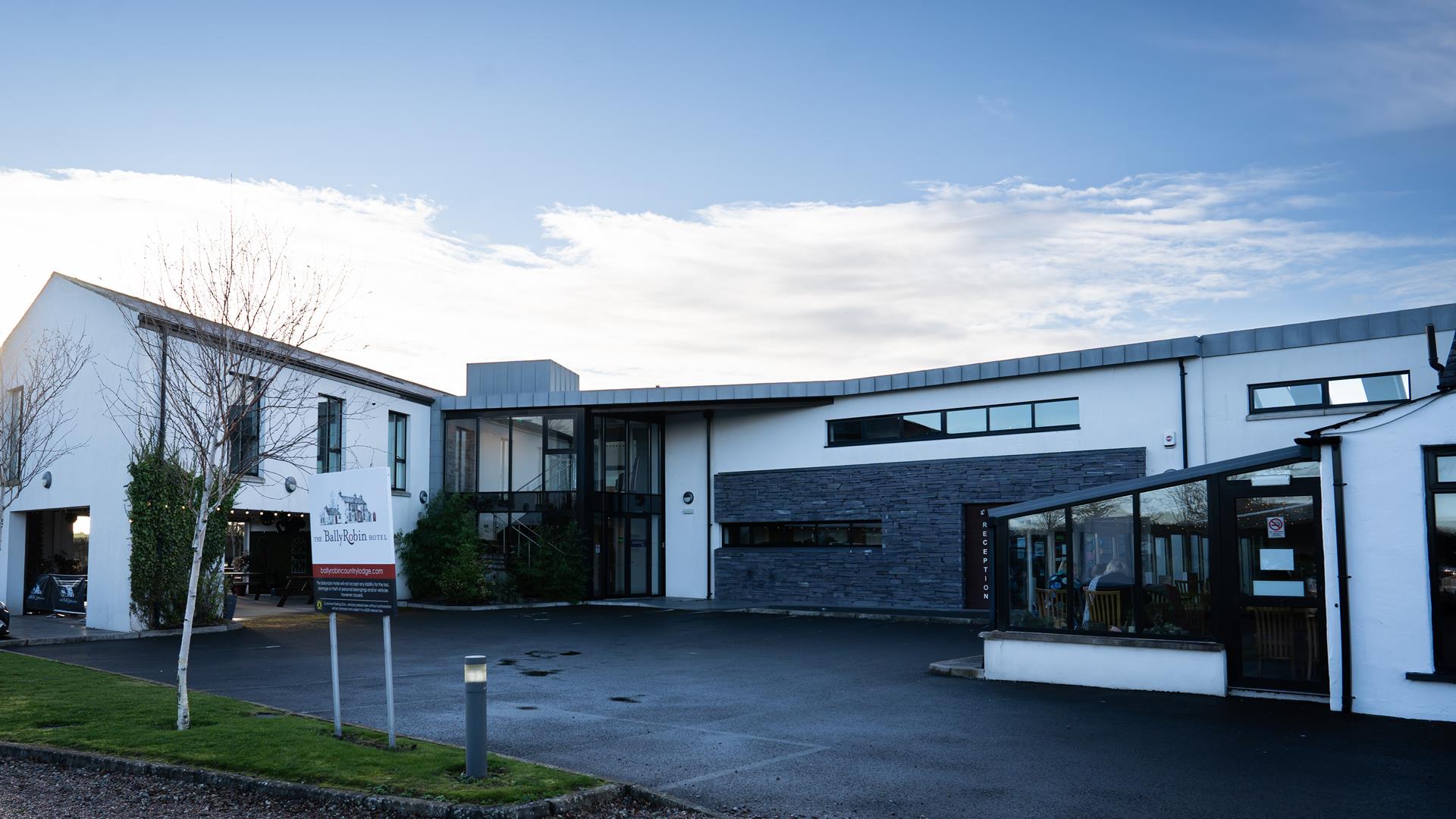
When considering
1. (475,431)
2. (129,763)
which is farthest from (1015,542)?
(475,431)

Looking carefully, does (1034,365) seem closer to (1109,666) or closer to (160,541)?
(1109,666)

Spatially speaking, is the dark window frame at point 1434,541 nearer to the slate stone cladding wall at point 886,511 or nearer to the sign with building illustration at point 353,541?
A: the sign with building illustration at point 353,541

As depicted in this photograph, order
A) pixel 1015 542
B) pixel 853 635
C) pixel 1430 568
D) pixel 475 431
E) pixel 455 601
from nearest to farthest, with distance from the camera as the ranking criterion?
pixel 1430 568 < pixel 1015 542 < pixel 853 635 < pixel 455 601 < pixel 475 431

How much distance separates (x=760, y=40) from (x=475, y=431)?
17.9 metres

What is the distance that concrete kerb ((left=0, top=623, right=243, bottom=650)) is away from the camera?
16938 mm

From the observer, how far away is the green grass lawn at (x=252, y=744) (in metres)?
7.10

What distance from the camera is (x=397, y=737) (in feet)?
29.2

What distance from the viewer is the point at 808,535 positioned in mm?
26766

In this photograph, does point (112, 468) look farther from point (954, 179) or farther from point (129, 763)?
point (954, 179)

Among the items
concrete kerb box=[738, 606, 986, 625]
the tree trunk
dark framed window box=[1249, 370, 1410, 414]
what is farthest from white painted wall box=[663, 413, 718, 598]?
the tree trunk

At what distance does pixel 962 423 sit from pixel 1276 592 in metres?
12.9

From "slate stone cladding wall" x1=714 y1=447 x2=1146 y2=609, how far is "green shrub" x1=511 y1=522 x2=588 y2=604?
3.64 metres

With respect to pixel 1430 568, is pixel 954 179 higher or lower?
higher

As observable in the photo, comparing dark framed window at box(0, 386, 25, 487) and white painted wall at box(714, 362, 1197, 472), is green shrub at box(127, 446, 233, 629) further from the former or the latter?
white painted wall at box(714, 362, 1197, 472)
